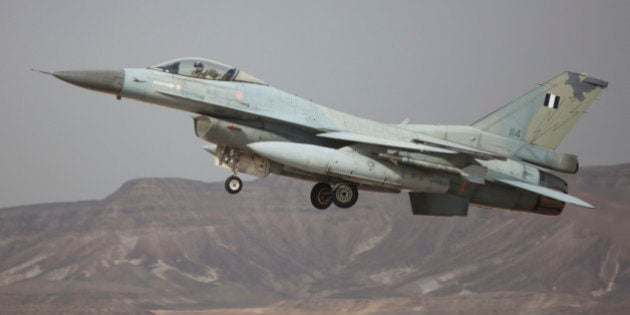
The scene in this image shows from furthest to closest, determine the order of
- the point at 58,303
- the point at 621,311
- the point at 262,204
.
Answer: the point at 262,204, the point at 58,303, the point at 621,311

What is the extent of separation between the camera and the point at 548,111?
3044 centimetres

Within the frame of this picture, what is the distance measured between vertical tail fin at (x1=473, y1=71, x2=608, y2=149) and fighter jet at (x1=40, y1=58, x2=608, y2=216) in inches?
1.1

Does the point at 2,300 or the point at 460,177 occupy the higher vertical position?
the point at 460,177

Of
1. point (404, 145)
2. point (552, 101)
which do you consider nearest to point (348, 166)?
point (404, 145)

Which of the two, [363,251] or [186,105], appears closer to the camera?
[186,105]

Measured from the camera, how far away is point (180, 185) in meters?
185

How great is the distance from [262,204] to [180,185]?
46.0 ft

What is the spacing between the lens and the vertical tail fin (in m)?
30.1

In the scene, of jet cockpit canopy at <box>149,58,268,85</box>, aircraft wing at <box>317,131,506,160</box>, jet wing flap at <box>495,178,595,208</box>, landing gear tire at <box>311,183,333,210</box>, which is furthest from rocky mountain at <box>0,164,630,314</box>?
jet cockpit canopy at <box>149,58,268,85</box>

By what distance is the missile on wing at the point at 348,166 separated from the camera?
84.0 ft

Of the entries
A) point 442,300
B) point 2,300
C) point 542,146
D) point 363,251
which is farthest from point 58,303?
point 542,146

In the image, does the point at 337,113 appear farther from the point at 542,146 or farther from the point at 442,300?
the point at 442,300

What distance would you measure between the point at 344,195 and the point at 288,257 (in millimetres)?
141940

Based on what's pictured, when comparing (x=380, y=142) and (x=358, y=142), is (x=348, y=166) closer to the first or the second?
(x=358, y=142)
